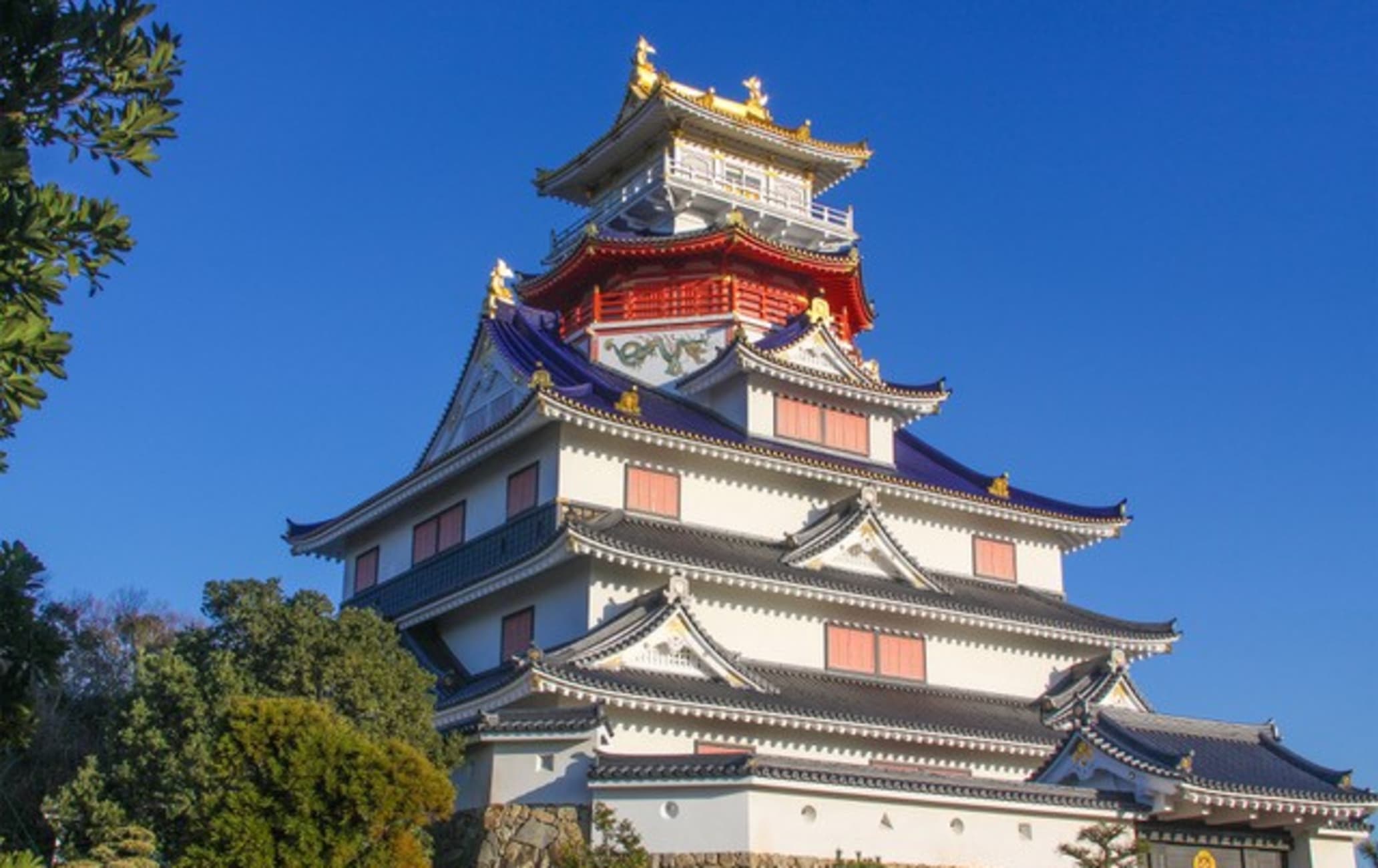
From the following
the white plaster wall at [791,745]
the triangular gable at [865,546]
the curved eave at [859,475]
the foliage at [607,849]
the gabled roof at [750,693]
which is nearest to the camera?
the foliage at [607,849]

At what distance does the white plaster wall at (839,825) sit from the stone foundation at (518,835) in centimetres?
88

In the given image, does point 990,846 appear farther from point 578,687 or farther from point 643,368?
point 643,368

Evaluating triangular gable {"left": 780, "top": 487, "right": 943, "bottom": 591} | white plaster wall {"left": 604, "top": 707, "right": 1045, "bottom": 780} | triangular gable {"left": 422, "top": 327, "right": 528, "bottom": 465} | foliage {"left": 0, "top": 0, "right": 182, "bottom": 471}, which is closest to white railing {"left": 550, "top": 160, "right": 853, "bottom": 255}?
triangular gable {"left": 422, "top": 327, "right": 528, "bottom": 465}

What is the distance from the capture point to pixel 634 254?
43.2 metres

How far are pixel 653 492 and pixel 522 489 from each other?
3186 mm

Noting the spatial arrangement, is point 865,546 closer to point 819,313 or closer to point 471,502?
point 819,313

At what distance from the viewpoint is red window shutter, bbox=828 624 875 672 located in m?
36.3

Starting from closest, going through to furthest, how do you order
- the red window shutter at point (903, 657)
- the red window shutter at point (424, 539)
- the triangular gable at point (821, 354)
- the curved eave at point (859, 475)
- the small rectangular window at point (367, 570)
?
the curved eave at point (859, 475)
the red window shutter at point (903, 657)
the red window shutter at point (424, 539)
the triangular gable at point (821, 354)
the small rectangular window at point (367, 570)

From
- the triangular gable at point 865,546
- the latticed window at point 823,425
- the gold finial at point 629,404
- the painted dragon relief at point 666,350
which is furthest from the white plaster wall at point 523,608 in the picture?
the painted dragon relief at point 666,350

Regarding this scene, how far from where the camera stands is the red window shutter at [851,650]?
119ft

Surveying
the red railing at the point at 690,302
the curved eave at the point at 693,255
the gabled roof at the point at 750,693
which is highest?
the curved eave at the point at 693,255

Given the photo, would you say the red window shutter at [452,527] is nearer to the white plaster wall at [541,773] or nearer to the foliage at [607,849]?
the white plaster wall at [541,773]

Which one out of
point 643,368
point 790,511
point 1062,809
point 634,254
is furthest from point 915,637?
point 634,254

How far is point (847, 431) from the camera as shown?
40.6 metres
